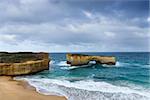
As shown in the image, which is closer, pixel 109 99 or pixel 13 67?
pixel 109 99

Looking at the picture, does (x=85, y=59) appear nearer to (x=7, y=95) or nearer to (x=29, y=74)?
(x=29, y=74)

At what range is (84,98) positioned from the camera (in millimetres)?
16859

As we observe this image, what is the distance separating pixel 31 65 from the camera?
31266 mm

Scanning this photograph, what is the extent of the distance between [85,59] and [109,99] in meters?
31.4

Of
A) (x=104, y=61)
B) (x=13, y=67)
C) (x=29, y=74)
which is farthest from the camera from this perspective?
(x=104, y=61)

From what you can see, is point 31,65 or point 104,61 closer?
point 31,65

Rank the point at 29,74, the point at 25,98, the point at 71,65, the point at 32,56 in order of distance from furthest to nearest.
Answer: the point at 71,65 < the point at 32,56 < the point at 29,74 < the point at 25,98

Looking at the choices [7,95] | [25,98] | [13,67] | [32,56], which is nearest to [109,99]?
[25,98]

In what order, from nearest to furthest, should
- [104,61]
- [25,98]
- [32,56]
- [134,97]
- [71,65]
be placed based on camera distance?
[25,98] < [134,97] < [32,56] < [71,65] < [104,61]

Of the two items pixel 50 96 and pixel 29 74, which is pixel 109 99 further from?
pixel 29 74

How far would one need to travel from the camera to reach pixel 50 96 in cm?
1703

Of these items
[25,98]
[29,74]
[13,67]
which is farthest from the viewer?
[29,74]

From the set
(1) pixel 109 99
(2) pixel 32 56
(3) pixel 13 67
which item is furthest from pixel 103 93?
(2) pixel 32 56

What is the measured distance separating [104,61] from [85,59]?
3.98 meters
